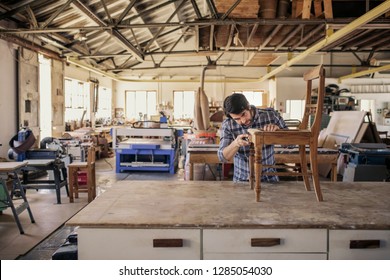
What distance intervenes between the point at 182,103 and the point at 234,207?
45.0 feet

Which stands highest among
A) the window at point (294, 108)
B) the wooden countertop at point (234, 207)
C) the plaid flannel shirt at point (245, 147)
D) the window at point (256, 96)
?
the window at point (256, 96)

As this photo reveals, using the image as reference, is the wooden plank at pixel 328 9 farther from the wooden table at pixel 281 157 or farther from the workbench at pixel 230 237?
the workbench at pixel 230 237

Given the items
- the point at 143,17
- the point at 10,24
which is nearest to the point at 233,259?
the point at 10,24

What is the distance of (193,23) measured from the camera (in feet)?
Result: 20.1

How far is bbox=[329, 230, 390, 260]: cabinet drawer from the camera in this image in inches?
62.2

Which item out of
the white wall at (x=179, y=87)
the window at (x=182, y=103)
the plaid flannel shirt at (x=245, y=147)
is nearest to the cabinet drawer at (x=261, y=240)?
the plaid flannel shirt at (x=245, y=147)

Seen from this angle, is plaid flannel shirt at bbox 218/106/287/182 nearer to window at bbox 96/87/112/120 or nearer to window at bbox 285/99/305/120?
window at bbox 96/87/112/120

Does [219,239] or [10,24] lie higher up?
[10,24]

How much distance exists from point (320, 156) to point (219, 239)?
126 inches

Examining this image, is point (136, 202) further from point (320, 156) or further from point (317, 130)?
point (320, 156)

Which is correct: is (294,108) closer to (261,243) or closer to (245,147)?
(245,147)

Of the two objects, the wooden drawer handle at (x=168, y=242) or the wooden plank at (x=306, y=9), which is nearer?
the wooden drawer handle at (x=168, y=242)

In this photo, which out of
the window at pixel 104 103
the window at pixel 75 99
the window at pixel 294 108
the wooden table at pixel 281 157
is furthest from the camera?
the window at pixel 294 108

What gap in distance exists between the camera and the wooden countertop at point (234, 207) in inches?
62.4
